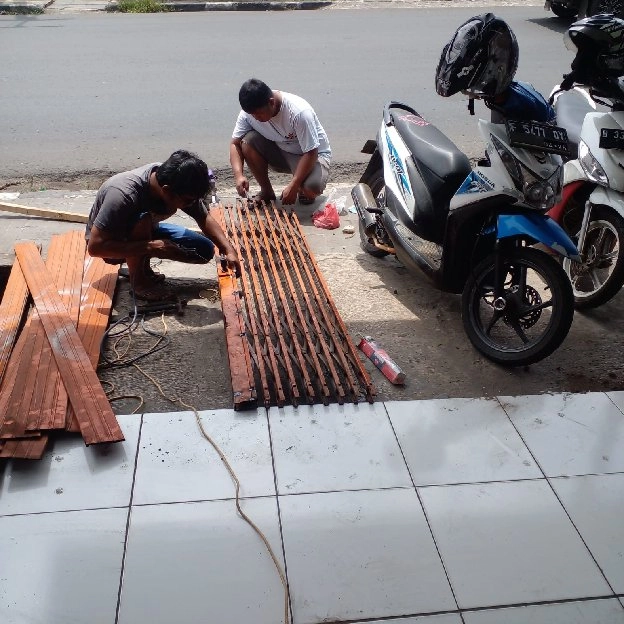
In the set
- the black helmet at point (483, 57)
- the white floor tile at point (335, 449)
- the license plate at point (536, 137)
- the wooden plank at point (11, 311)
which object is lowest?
the white floor tile at point (335, 449)

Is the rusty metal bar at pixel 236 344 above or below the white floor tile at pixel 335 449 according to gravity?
above

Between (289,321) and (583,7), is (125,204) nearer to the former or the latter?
(289,321)

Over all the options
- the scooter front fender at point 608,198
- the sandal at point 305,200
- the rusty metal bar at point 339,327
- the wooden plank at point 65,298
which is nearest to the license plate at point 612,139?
the scooter front fender at point 608,198

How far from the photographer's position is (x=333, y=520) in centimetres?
255

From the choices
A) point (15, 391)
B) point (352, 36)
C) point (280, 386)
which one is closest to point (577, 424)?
point (280, 386)

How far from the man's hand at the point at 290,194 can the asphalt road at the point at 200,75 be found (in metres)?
0.87

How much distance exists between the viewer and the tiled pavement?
226 cm

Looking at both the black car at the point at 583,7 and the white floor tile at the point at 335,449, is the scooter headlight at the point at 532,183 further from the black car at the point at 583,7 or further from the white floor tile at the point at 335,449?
the black car at the point at 583,7

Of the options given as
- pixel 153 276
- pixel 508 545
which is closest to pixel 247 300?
pixel 153 276

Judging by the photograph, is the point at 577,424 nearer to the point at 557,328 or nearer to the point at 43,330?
the point at 557,328

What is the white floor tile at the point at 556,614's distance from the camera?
7.34ft

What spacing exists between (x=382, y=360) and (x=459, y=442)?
614 mm

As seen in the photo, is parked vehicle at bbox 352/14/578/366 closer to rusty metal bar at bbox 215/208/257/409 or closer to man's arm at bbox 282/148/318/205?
man's arm at bbox 282/148/318/205

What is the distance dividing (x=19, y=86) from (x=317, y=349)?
598cm
